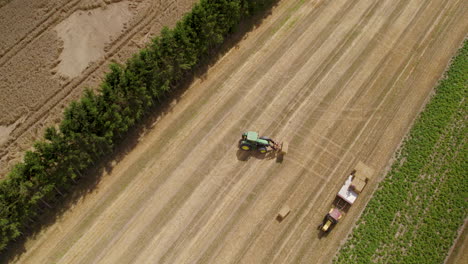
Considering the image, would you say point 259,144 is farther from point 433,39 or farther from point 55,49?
point 55,49

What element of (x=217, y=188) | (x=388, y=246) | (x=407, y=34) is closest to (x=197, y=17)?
(x=217, y=188)

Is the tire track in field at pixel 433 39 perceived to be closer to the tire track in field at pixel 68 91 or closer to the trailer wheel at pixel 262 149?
the trailer wheel at pixel 262 149

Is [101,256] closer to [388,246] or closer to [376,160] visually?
[388,246]

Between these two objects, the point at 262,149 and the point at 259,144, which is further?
the point at 259,144

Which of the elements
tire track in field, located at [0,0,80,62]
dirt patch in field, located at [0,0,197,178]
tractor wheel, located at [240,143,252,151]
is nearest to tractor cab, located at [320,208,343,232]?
tractor wheel, located at [240,143,252,151]

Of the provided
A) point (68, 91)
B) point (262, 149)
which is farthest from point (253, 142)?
point (68, 91)

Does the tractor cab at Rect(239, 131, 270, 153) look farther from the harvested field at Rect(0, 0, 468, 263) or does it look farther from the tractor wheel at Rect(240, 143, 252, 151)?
the harvested field at Rect(0, 0, 468, 263)

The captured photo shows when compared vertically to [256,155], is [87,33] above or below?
above
